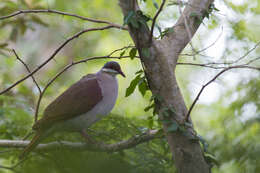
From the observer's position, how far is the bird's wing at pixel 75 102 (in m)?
2.79

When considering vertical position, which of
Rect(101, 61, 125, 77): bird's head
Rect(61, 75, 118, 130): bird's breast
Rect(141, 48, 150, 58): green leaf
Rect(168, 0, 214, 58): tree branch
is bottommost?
Rect(61, 75, 118, 130): bird's breast

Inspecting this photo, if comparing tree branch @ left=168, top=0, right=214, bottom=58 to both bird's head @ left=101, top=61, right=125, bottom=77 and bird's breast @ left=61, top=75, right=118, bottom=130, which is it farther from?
bird's head @ left=101, top=61, right=125, bottom=77

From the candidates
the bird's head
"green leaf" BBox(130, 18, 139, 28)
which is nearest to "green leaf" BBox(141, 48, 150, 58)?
"green leaf" BBox(130, 18, 139, 28)

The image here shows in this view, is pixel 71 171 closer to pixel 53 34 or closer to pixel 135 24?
pixel 135 24

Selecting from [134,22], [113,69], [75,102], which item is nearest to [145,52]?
[134,22]

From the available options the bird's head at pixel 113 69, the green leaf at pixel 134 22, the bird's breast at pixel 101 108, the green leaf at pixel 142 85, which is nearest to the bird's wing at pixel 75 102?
the bird's breast at pixel 101 108

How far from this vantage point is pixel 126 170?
1361 mm

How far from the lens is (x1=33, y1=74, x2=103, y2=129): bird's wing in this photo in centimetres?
279

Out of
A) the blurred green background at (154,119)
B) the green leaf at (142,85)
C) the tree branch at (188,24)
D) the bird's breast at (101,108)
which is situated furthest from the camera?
the bird's breast at (101,108)

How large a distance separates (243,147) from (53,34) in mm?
8364

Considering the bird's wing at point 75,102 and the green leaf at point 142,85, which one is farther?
the bird's wing at point 75,102

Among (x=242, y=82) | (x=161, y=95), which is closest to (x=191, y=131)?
(x=161, y=95)

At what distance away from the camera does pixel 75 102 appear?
9.59 ft

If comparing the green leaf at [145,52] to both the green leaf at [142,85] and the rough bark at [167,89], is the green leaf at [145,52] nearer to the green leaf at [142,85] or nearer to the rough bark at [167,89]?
the rough bark at [167,89]
